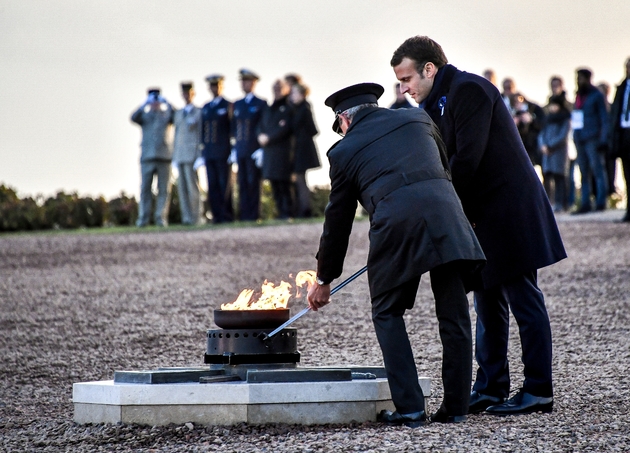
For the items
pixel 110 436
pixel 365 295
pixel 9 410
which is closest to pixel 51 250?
pixel 365 295

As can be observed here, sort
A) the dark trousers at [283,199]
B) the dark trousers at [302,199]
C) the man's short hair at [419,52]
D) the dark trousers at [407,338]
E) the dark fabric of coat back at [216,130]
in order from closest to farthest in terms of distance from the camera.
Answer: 1. the dark trousers at [407,338]
2. the man's short hair at [419,52]
3. the dark fabric of coat back at [216,130]
4. the dark trousers at [302,199]
5. the dark trousers at [283,199]

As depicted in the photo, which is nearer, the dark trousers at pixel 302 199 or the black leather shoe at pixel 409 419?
the black leather shoe at pixel 409 419

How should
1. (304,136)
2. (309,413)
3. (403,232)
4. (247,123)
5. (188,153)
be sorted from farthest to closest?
1. (188,153)
2. (247,123)
3. (304,136)
4. (309,413)
5. (403,232)

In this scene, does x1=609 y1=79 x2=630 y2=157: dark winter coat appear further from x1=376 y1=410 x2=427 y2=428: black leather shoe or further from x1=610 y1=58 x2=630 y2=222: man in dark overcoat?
x1=376 y1=410 x2=427 y2=428: black leather shoe

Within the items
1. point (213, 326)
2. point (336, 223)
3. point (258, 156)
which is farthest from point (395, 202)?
point (258, 156)

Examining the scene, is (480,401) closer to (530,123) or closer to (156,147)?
(530,123)

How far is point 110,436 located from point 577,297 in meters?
5.57

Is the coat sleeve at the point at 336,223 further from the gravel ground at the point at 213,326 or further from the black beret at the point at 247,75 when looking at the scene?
the black beret at the point at 247,75

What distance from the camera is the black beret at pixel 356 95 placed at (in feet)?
16.6

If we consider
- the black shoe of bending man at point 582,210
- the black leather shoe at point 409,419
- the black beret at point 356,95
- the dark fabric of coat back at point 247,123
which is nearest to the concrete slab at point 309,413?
the black leather shoe at point 409,419

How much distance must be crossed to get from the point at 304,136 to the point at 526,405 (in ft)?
43.7

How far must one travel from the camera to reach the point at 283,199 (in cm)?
1936

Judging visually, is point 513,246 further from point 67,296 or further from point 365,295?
point 67,296

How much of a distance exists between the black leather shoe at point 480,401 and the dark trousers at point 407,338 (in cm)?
55
